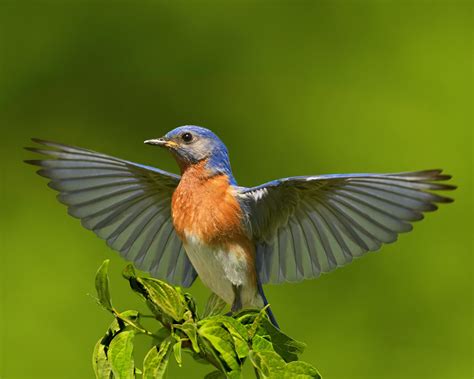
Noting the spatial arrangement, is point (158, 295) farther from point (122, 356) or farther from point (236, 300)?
point (236, 300)

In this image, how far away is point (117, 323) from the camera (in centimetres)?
187

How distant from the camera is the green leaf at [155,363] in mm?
1783

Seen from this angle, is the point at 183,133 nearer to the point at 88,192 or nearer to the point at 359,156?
the point at 88,192

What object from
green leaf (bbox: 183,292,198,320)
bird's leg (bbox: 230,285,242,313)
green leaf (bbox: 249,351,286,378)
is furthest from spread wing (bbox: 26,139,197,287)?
green leaf (bbox: 249,351,286,378)

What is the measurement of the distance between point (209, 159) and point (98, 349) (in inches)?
44.7

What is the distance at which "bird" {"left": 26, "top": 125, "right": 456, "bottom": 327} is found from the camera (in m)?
2.71

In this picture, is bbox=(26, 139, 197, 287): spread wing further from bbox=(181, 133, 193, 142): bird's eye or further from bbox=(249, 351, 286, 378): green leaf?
bbox=(249, 351, 286, 378): green leaf

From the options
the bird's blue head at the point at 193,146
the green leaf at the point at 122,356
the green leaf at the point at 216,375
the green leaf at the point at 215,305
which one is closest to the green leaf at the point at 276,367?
the green leaf at the point at 216,375

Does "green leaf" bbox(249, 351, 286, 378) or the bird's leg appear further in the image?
the bird's leg

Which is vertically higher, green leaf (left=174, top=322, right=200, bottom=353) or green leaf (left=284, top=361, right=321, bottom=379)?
green leaf (left=174, top=322, right=200, bottom=353)

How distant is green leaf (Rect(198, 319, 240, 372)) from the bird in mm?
895

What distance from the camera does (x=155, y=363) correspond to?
180cm

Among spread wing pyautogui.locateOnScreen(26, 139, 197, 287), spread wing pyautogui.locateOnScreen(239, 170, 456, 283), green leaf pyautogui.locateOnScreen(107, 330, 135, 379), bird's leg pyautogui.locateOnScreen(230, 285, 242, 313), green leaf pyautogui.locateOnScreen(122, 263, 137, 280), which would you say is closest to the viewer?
green leaf pyautogui.locateOnScreen(107, 330, 135, 379)

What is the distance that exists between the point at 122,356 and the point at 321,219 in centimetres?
124
